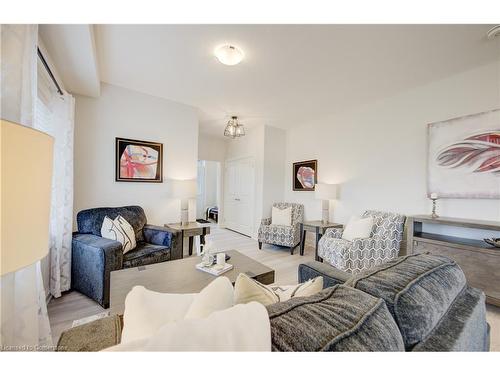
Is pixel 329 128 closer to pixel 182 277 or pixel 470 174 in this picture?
pixel 470 174

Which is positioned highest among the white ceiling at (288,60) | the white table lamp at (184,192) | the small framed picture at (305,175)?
the white ceiling at (288,60)

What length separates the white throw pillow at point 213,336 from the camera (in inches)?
15.8

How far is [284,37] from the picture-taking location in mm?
1817

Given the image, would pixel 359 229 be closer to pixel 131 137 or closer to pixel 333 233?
pixel 333 233

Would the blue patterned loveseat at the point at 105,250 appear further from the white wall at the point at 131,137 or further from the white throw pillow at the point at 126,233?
the white wall at the point at 131,137

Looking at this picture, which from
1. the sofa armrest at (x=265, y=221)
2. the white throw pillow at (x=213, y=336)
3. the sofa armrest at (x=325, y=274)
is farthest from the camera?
the sofa armrest at (x=265, y=221)

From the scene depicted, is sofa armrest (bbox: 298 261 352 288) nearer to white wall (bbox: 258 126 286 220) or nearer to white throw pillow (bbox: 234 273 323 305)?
white throw pillow (bbox: 234 273 323 305)

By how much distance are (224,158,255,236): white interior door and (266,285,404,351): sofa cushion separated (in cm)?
424

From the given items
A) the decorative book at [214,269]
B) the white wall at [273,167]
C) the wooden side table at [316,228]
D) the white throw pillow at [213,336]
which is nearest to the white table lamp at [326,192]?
the wooden side table at [316,228]

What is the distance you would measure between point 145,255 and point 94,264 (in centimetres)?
43

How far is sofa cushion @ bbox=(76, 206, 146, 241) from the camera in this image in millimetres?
2350

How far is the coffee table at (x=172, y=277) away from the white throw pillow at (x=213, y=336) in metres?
1.07

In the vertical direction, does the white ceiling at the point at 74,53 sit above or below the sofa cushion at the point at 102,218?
above
